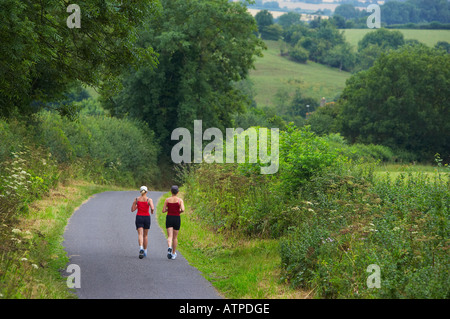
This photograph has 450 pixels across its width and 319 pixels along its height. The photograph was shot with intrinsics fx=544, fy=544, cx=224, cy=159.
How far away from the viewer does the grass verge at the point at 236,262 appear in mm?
9820

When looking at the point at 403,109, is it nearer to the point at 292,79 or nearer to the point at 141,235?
the point at 141,235

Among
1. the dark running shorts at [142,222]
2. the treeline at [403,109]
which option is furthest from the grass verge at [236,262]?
the treeline at [403,109]

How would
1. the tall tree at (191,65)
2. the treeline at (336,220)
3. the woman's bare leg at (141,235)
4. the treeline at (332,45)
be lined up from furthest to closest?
1. the treeline at (332,45)
2. the tall tree at (191,65)
3. the woman's bare leg at (141,235)
4. the treeline at (336,220)

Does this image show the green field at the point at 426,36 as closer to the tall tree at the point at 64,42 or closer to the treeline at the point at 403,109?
the treeline at the point at 403,109

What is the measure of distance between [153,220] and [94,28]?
29.4 feet

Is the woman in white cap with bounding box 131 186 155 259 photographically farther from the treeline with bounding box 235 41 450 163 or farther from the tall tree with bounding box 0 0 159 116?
the treeline with bounding box 235 41 450 163

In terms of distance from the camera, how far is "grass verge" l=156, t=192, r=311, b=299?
387 inches

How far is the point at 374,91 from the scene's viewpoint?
233 feet

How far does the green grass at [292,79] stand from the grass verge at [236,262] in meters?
103

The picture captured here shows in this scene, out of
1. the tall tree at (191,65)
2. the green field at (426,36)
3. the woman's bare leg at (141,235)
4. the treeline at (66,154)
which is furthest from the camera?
the green field at (426,36)

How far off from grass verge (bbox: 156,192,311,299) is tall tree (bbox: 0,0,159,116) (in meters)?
5.02

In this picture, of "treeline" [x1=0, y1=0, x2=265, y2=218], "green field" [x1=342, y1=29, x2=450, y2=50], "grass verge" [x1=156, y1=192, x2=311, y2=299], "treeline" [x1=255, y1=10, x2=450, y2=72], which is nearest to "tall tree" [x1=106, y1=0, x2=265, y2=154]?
"treeline" [x1=0, y1=0, x2=265, y2=218]
